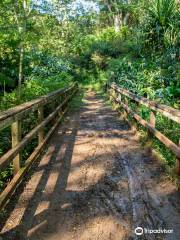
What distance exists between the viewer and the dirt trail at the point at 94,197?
3.84 meters

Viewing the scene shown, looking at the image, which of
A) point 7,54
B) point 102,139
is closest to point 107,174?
point 102,139

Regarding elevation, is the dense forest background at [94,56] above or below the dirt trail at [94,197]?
above

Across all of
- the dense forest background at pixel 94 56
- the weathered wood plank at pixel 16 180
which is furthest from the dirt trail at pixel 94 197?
the dense forest background at pixel 94 56

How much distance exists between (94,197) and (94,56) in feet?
83.9

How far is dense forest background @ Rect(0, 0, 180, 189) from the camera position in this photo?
11.3m

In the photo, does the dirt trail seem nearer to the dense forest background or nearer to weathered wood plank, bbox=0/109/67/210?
weathered wood plank, bbox=0/109/67/210

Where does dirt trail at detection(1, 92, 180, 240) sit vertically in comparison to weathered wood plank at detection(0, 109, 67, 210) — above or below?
below

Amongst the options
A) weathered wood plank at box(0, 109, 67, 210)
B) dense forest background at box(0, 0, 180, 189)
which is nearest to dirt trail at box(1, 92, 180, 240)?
weathered wood plank at box(0, 109, 67, 210)

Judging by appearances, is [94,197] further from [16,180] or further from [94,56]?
[94,56]

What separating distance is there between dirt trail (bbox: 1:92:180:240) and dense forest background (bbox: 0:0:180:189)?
0.83 metres

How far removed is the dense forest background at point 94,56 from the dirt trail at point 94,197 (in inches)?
32.6

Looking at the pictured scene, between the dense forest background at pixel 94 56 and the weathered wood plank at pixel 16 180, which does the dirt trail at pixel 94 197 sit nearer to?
the weathered wood plank at pixel 16 180

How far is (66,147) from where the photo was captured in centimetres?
736

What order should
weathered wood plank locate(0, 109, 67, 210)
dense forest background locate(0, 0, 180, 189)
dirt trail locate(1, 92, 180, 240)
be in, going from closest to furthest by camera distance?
dirt trail locate(1, 92, 180, 240) < weathered wood plank locate(0, 109, 67, 210) < dense forest background locate(0, 0, 180, 189)
